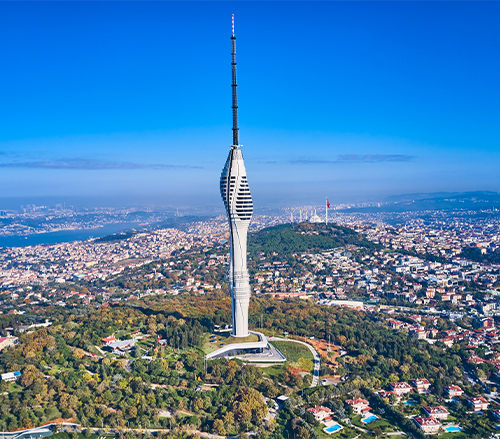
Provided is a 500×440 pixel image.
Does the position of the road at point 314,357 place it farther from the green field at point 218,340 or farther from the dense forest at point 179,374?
the green field at point 218,340

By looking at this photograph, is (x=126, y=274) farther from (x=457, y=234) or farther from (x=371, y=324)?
(x=457, y=234)

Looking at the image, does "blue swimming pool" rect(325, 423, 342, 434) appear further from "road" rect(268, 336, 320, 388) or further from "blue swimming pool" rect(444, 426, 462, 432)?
"blue swimming pool" rect(444, 426, 462, 432)

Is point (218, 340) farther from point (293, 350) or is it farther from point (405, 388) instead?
point (405, 388)

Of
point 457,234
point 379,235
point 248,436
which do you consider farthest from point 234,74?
point 457,234

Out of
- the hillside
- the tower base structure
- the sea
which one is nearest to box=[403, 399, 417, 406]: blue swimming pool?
the tower base structure

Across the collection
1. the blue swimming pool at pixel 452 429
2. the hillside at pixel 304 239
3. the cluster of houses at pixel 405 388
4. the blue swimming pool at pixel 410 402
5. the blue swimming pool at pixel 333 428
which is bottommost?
the blue swimming pool at pixel 452 429

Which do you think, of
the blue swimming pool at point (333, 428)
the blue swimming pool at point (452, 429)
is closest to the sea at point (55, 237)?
the blue swimming pool at point (333, 428)

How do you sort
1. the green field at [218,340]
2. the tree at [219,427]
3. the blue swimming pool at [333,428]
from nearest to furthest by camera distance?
the tree at [219,427] < the blue swimming pool at [333,428] < the green field at [218,340]
